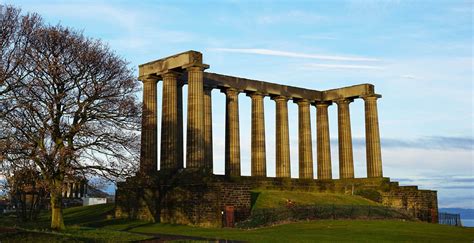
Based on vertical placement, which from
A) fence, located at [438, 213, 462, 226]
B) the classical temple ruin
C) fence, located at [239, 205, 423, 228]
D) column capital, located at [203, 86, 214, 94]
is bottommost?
fence, located at [438, 213, 462, 226]

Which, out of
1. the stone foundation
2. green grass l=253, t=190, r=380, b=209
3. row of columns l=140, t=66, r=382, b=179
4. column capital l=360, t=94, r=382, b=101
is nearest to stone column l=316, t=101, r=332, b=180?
row of columns l=140, t=66, r=382, b=179

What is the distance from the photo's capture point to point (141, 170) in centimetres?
4150

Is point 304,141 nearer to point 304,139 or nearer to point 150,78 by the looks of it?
point 304,139

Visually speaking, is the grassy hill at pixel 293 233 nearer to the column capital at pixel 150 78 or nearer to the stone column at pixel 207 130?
the stone column at pixel 207 130

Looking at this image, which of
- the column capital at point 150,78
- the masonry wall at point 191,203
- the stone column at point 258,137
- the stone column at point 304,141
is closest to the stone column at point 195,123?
the masonry wall at point 191,203

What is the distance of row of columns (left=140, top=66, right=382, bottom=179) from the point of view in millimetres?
49094

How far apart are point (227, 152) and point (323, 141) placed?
14363mm

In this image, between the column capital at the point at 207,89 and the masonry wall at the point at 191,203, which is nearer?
the masonry wall at the point at 191,203

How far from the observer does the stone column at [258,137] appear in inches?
2367

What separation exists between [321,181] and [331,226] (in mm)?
27536

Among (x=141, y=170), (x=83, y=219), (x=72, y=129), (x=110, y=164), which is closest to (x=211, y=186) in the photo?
(x=141, y=170)

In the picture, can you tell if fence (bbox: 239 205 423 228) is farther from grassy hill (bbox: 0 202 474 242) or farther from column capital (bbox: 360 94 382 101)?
column capital (bbox: 360 94 382 101)

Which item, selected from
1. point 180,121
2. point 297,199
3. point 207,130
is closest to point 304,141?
point 207,130

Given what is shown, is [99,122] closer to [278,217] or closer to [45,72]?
[45,72]
